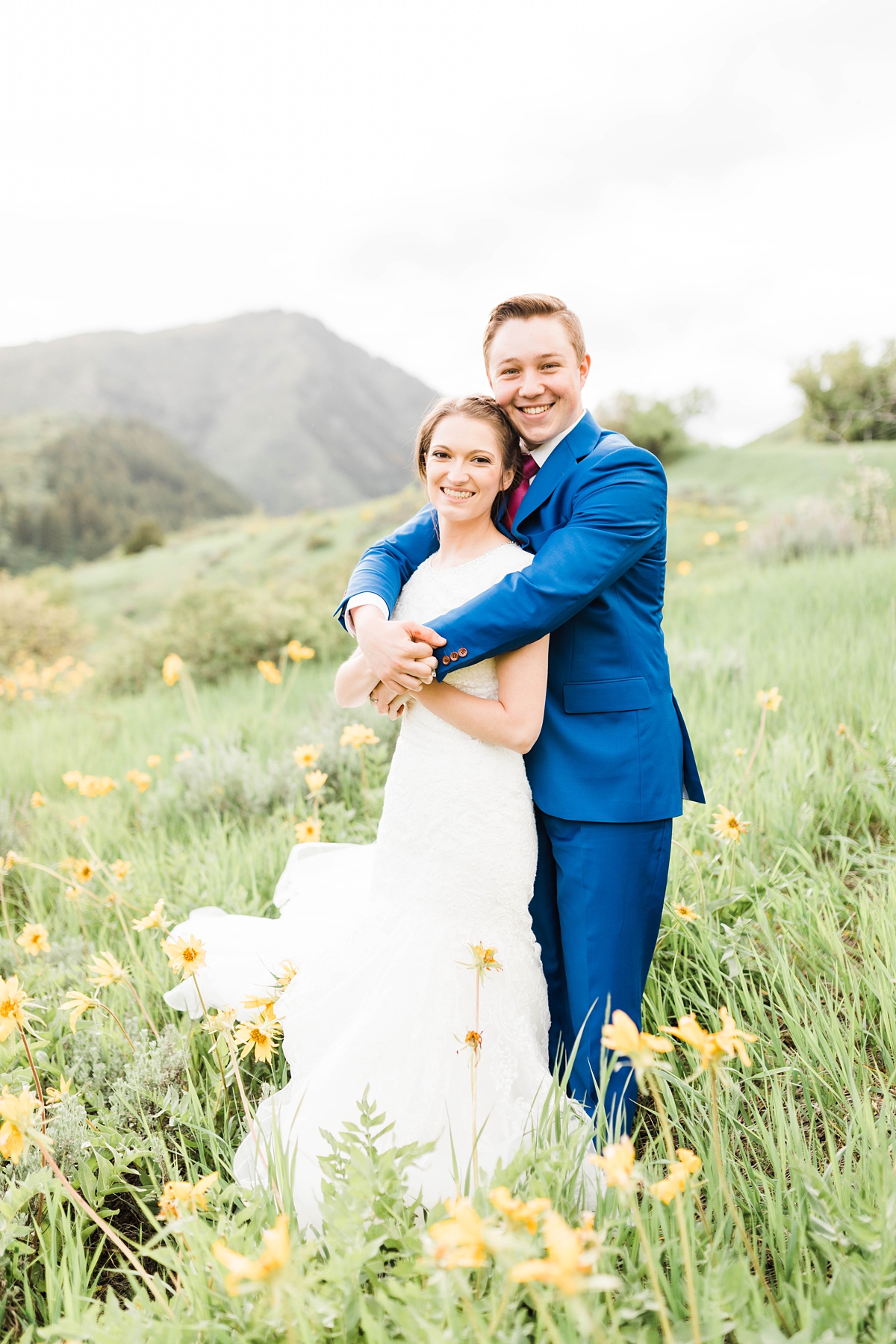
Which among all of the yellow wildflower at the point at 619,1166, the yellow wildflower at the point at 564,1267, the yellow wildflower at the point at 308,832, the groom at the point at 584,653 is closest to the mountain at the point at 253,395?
the yellow wildflower at the point at 308,832

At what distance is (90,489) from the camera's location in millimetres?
51875

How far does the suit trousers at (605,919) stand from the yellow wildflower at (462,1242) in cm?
136

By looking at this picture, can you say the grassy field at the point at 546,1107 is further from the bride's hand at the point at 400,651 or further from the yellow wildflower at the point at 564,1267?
the bride's hand at the point at 400,651

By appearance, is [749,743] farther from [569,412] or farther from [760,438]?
[760,438]

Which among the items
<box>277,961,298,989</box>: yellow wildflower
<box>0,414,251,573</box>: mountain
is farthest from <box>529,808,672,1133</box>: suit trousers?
<box>0,414,251,573</box>: mountain

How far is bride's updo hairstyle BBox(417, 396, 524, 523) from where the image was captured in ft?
7.50

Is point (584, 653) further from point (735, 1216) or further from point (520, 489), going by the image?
point (735, 1216)

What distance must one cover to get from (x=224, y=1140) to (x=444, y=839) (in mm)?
1015

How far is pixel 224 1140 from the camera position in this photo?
2.12 meters

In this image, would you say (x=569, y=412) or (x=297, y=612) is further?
(x=297, y=612)

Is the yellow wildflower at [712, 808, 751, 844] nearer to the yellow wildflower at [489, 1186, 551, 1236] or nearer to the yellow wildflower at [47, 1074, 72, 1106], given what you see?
the yellow wildflower at [489, 1186, 551, 1236]

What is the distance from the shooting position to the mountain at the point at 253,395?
9606cm

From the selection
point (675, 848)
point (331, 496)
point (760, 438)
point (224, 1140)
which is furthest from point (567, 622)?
point (331, 496)

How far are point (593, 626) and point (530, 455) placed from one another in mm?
625
